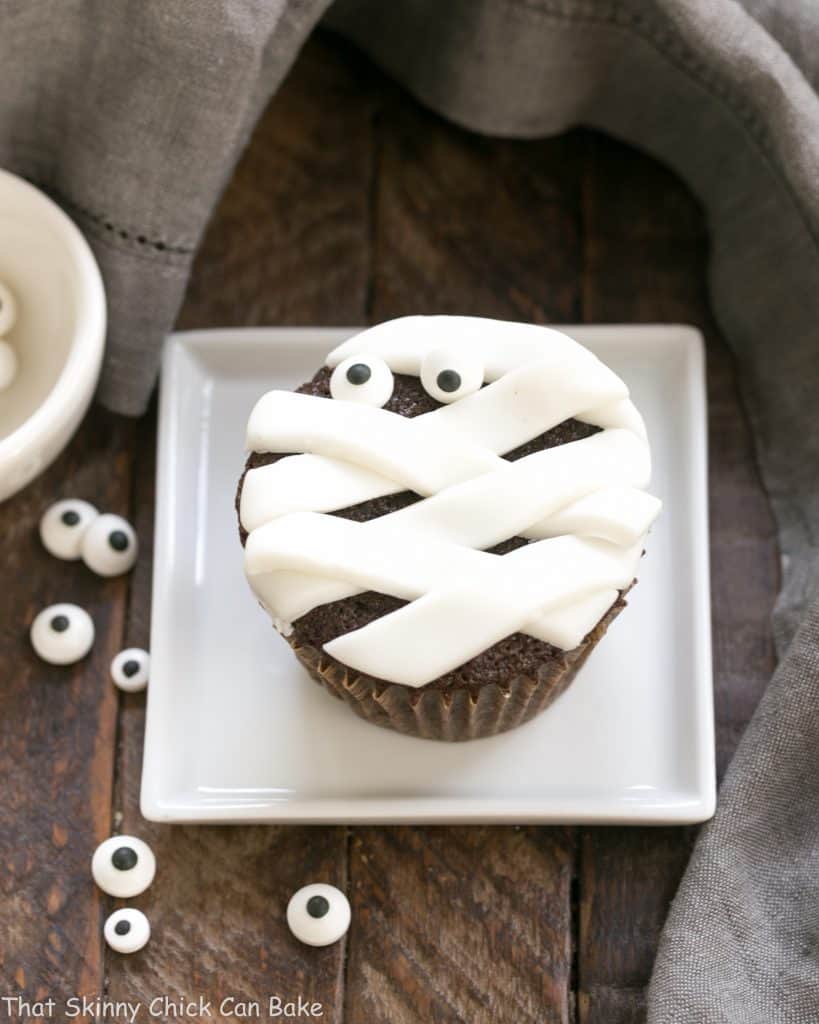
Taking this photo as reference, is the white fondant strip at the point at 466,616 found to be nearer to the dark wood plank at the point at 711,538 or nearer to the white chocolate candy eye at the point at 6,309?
the dark wood plank at the point at 711,538

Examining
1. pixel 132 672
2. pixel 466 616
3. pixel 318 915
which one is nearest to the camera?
pixel 466 616

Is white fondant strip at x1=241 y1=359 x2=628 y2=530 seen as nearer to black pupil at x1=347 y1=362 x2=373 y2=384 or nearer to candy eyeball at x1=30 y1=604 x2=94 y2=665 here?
black pupil at x1=347 y1=362 x2=373 y2=384

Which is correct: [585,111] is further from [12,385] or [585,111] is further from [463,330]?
[12,385]

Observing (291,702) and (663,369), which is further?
(663,369)

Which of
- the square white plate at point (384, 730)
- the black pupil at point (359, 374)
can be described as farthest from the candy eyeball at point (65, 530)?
the black pupil at point (359, 374)

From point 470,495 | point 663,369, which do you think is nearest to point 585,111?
point 663,369

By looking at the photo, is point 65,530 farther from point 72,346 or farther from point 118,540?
point 72,346

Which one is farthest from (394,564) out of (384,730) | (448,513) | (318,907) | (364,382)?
(318,907)

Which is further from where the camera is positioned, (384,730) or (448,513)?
(384,730)
